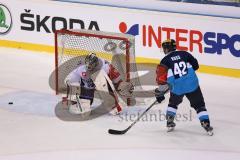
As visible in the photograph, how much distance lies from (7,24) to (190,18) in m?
3.24

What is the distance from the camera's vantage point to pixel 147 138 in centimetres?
722

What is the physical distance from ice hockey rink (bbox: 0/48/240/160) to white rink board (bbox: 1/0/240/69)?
0.47m

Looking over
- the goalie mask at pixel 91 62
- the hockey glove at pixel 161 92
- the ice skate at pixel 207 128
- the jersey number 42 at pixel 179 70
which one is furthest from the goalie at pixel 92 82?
the ice skate at pixel 207 128

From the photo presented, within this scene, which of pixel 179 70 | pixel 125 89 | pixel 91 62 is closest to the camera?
pixel 179 70

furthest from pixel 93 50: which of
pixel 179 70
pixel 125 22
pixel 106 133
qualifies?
pixel 179 70

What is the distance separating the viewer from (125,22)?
10.1 meters

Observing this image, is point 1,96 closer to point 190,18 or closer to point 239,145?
point 190,18

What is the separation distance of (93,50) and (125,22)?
1519mm

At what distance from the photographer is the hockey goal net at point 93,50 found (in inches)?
332

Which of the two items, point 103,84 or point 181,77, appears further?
point 103,84

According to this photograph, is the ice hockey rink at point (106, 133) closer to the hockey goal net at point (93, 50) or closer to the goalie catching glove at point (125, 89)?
the goalie catching glove at point (125, 89)

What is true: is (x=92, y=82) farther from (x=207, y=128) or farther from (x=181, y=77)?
(x=207, y=128)

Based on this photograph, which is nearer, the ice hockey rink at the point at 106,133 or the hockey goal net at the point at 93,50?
the ice hockey rink at the point at 106,133

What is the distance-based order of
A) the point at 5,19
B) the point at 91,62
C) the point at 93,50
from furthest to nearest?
the point at 5,19, the point at 93,50, the point at 91,62
